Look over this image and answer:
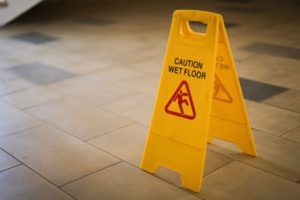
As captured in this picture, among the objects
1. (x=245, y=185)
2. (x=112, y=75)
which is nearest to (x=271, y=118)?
(x=245, y=185)

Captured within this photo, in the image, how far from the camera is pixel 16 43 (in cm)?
683

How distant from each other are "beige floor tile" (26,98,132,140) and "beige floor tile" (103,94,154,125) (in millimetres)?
94

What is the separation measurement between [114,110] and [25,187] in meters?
1.43

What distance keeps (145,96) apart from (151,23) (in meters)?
Result: 3.61

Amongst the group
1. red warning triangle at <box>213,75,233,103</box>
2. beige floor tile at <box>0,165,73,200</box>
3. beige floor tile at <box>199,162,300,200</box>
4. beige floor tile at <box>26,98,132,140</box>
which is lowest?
beige floor tile at <box>0,165,73,200</box>

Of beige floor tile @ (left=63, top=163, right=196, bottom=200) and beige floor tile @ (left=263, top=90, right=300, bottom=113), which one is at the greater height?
beige floor tile @ (left=263, top=90, right=300, bottom=113)

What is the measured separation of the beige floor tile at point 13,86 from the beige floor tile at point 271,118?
2422mm

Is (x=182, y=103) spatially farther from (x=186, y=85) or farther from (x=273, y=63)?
(x=273, y=63)

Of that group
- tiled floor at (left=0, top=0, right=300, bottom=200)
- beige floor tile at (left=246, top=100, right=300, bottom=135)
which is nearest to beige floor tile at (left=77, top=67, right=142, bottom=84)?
tiled floor at (left=0, top=0, right=300, bottom=200)

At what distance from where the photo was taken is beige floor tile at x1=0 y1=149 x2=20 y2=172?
10.7 feet

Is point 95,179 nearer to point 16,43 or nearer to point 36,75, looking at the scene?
point 36,75

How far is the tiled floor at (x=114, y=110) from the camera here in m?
2.99

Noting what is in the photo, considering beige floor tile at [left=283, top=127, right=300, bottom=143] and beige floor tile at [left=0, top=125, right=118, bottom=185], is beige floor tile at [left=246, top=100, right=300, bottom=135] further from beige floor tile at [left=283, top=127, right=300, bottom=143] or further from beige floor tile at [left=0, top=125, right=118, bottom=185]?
beige floor tile at [left=0, top=125, right=118, bottom=185]

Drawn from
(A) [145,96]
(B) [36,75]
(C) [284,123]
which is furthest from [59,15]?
(C) [284,123]
